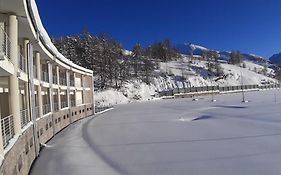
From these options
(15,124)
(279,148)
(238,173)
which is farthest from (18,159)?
(279,148)

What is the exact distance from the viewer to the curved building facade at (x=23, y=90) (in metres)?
10.5

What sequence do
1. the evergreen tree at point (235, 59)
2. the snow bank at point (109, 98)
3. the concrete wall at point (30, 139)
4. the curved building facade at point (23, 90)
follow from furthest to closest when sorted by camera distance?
1. the evergreen tree at point (235, 59)
2. the snow bank at point (109, 98)
3. the curved building facade at point (23, 90)
4. the concrete wall at point (30, 139)

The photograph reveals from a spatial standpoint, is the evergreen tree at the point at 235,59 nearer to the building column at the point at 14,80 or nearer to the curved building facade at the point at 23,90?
the curved building facade at the point at 23,90

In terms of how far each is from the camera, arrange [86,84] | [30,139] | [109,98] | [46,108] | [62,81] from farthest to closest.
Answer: [109,98] → [86,84] → [62,81] → [46,108] → [30,139]

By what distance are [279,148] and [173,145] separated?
16.0 ft

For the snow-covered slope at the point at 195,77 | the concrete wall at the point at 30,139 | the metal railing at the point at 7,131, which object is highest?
the snow-covered slope at the point at 195,77

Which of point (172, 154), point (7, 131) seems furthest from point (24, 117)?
point (172, 154)

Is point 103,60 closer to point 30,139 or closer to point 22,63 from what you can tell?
point 22,63

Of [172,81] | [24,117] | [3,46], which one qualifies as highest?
[172,81]

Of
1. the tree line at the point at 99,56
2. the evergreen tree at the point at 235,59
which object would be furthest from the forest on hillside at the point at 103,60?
the evergreen tree at the point at 235,59

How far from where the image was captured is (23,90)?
18.5 metres

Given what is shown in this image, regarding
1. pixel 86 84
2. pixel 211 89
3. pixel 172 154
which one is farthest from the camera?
pixel 211 89

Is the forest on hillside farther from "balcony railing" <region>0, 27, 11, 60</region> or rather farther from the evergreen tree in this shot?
the evergreen tree

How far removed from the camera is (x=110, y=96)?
6956cm
